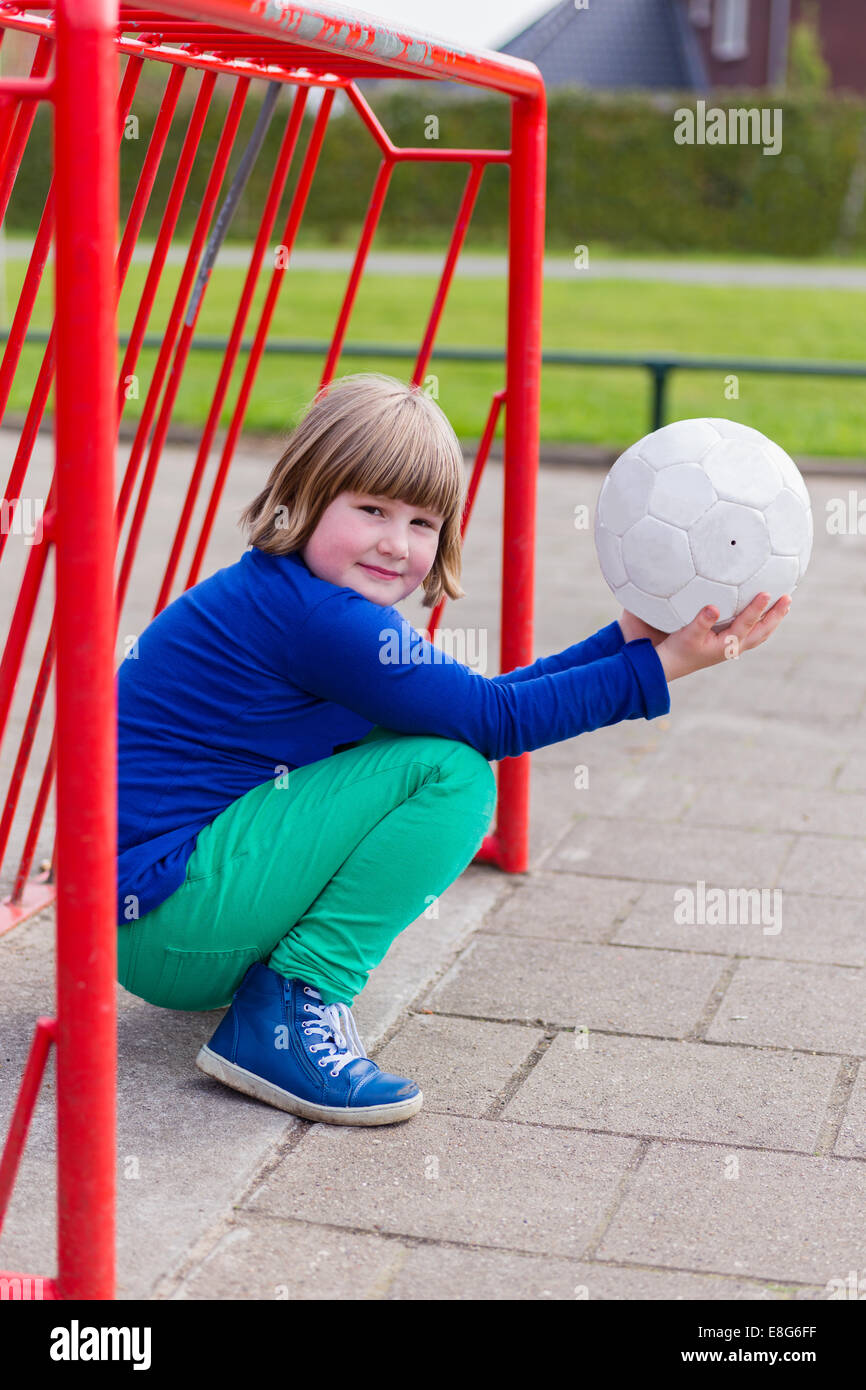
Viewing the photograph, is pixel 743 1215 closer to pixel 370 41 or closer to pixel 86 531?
pixel 86 531

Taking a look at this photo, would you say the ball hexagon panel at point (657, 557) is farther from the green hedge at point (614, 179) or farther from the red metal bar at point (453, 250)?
the green hedge at point (614, 179)

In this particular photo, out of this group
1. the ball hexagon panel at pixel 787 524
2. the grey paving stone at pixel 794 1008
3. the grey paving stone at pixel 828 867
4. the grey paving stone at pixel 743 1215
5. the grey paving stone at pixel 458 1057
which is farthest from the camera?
the grey paving stone at pixel 828 867

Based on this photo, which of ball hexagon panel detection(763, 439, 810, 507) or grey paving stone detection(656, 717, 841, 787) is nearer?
ball hexagon panel detection(763, 439, 810, 507)

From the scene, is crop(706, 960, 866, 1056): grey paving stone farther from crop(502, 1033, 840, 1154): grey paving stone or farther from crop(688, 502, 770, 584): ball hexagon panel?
crop(688, 502, 770, 584): ball hexagon panel

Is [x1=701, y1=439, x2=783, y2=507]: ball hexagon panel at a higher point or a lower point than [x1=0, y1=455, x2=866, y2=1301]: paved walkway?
higher

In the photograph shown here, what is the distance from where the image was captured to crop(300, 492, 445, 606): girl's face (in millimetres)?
2490

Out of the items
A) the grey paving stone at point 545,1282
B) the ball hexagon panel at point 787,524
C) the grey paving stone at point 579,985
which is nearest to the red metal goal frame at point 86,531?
the grey paving stone at point 545,1282

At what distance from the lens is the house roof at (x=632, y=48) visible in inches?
1308

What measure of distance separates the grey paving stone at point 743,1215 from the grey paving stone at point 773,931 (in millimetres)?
813

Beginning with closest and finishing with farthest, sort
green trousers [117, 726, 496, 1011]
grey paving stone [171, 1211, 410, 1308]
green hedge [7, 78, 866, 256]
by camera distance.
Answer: grey paving stone [171, 1211, 410, 1308] < green trousers [117, 726, 496, 1011] < green hedge [7, 78, 866, 256]

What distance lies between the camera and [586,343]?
517 inches

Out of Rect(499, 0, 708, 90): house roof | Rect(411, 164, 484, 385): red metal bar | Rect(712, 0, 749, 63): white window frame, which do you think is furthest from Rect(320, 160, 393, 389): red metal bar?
Rect(712, 0, 749, 63): white window frame

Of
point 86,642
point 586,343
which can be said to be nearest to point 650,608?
point 86,642

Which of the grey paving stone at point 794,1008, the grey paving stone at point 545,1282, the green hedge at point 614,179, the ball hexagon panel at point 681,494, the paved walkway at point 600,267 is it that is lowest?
the grey paving stone at point 545,1282
